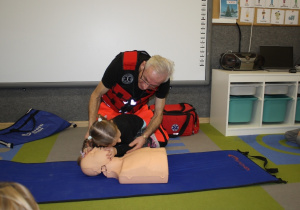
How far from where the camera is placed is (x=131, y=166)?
1.61 m

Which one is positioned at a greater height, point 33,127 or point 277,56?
point 277,56

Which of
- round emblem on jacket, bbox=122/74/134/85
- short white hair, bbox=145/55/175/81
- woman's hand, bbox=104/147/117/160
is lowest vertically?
woman's hand, bbox=104/147/117/160

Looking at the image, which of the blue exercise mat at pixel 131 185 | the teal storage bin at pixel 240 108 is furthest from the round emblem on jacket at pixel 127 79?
the teal storage bin at pixel 240 108

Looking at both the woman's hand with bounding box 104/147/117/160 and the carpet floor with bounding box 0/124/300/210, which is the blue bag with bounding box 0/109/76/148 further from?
the woman's hand with bounding box 104/147/117/160

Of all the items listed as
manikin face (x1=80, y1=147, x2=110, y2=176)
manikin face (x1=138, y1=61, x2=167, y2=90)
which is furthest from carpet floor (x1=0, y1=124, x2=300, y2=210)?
manikin face (x1=138, y1=61, x2=167, y2=90)

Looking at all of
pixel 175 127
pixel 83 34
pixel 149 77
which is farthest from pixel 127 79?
pixel 83 34

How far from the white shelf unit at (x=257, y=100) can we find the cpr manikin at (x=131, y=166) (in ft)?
3.79

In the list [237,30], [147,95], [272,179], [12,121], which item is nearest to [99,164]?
[147,95]

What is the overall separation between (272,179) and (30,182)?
5.07 ft

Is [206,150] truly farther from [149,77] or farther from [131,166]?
[149,77]

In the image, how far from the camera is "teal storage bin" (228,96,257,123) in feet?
8.54

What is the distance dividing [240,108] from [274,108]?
0.37 meters

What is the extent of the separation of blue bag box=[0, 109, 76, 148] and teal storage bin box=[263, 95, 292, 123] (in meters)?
2.13

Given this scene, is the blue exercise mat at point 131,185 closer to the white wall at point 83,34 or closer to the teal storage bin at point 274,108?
the teal storage bin at point 274,108
